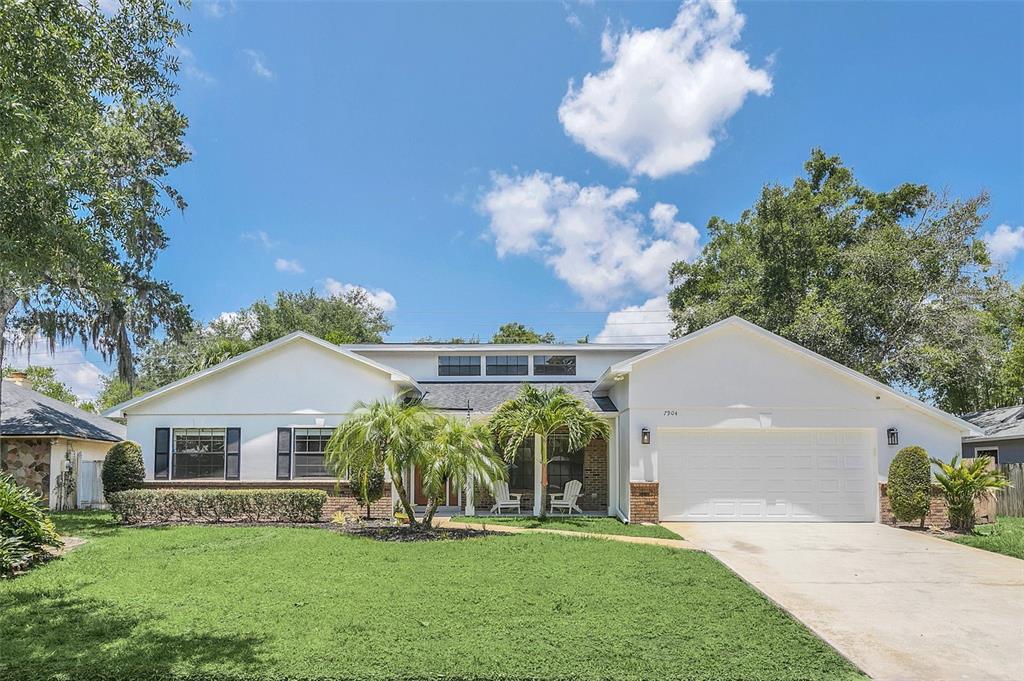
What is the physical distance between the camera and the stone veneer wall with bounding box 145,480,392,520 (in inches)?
656

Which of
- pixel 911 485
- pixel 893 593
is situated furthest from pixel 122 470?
pixel 911 485

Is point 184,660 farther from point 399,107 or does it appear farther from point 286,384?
point 399,107

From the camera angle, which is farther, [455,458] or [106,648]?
[455,458]

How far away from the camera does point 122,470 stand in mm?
16188

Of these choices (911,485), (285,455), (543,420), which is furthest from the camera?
(285,455)

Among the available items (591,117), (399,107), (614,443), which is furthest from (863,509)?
(399,107)

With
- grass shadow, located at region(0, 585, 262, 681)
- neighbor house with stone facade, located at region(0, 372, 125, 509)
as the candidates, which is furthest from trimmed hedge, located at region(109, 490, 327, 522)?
grass shadow, located at region(0, 585, 262, 681)

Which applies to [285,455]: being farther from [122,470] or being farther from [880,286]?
[880,286]

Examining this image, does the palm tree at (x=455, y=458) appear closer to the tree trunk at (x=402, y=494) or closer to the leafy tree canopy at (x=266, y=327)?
the tree trunk at (x=402, y=494)

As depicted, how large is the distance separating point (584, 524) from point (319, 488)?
21.8ft

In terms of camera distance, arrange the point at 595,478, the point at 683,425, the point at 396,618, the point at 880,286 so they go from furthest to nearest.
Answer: the point at 880,286 < the point at 595,478 < the point at 683,425 < the point at 396,618

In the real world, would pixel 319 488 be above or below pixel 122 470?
below

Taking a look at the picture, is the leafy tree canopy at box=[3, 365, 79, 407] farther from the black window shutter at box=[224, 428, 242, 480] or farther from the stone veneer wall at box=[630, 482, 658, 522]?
the stone veneer wall at box=[630, 482, 658, 522]

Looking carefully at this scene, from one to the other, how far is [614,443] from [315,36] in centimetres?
1229
